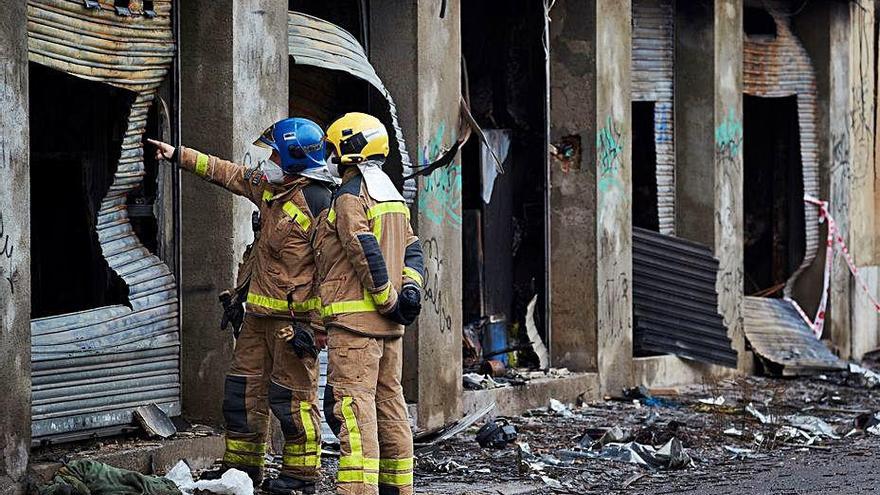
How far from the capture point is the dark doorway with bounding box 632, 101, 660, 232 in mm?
14953

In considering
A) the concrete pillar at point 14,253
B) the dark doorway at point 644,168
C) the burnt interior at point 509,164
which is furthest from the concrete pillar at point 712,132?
the concrete pillar at point 14,253

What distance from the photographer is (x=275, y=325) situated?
8414 millimetres

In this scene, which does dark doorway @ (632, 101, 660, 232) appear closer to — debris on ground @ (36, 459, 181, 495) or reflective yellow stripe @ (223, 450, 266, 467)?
reflective yellow stripe @ (223, 450, 266, 467)

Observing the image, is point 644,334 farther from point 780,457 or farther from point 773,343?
point 780,457

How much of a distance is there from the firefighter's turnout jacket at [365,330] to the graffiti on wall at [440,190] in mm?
3220

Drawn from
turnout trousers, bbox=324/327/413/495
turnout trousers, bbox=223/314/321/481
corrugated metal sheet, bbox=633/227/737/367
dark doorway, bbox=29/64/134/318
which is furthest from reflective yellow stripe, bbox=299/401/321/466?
corrugated metal sheet, bbox=633/227/737/367

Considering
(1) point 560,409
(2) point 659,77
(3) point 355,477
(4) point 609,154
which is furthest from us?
(2) point 659,77

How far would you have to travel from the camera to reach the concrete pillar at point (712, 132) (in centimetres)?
1495

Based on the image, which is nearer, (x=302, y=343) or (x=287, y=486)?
(x=302, y=343)

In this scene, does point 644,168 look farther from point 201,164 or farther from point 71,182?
point 201,164

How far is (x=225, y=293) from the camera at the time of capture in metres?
8.66

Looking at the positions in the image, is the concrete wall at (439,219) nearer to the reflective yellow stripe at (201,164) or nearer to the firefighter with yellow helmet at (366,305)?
the reflective yellow stripe at (201,164)

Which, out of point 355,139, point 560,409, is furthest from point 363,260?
point 560,409

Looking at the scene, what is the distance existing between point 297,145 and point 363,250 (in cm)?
101
